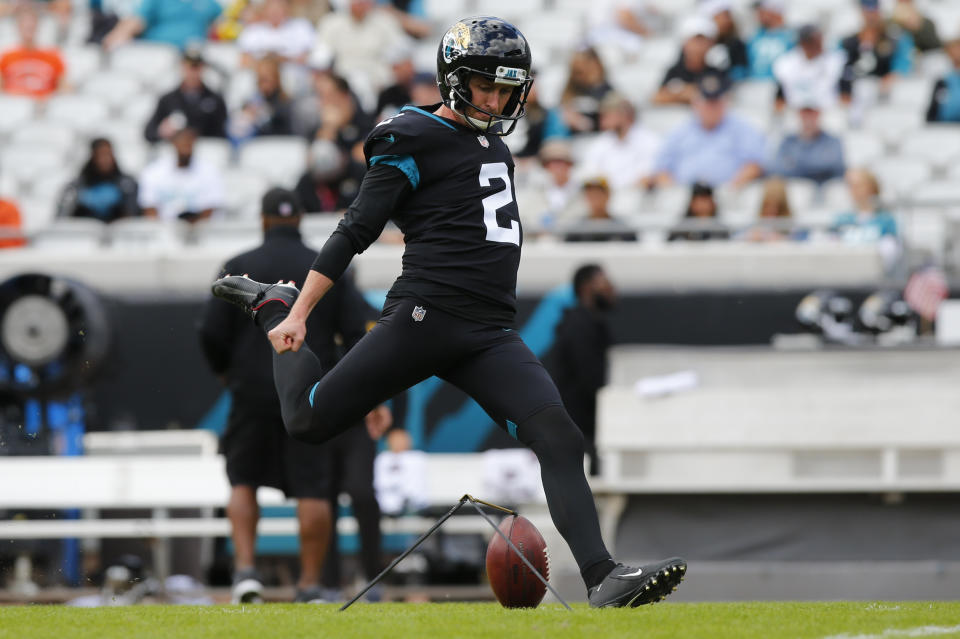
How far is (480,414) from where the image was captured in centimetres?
1016

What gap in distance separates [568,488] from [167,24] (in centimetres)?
1116

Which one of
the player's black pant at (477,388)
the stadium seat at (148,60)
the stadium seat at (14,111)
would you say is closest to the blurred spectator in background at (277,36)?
the stadium seat at (148,60)

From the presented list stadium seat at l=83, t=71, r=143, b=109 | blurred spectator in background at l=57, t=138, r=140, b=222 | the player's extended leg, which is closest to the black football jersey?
the player's extended leg

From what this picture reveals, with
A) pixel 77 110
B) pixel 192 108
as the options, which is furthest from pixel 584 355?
pixel 77 110

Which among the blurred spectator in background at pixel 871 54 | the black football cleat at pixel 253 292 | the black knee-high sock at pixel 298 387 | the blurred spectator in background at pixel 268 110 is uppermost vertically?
the blurred spectator in background at pixel 871 54

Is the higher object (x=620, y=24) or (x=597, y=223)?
(x=620, y=24)

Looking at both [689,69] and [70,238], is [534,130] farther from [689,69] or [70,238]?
[70,238]

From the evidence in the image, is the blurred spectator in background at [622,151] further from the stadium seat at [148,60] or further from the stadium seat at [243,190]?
the stadium seat at [148,60]

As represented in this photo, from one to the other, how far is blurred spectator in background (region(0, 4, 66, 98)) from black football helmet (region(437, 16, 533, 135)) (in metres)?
10.3

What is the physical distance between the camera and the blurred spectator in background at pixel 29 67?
14469 mm

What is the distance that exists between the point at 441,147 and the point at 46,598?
5123 mm

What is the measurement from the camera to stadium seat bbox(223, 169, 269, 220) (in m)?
11.8

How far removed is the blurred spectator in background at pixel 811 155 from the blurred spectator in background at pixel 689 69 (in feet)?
4.59

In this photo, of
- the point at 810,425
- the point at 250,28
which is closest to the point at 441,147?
the point at 810,425
